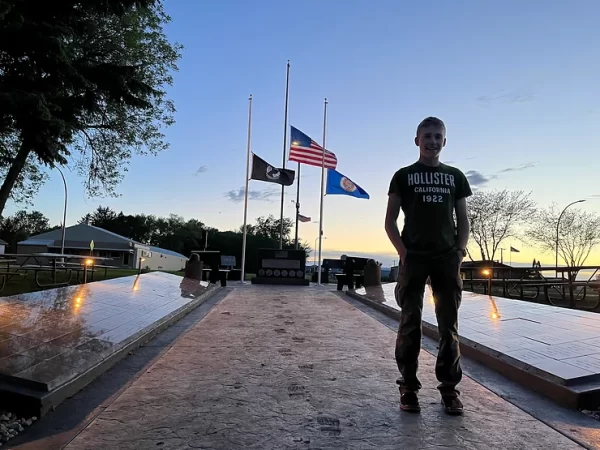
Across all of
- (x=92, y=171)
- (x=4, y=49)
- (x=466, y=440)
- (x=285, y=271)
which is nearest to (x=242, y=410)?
(x=466, y=440)

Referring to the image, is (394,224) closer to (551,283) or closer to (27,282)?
(551,283)

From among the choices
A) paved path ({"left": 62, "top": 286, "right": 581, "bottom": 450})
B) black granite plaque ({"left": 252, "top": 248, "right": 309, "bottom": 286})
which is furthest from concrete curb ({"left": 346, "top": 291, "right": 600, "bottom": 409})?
black granite plaque ({"left": 252, "top": 248, "right": 309, "bottom": 286})

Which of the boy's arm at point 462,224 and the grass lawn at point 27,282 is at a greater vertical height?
the boy's arm at point 462,224

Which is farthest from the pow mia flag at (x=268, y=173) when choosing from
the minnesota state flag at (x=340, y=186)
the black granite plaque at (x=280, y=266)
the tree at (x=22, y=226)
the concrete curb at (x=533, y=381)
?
the tree at (x=22, y=226)

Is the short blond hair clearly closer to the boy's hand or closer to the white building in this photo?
the boy's hand

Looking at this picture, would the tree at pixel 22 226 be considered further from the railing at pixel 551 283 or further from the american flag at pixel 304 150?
the railing at pixel 551 283

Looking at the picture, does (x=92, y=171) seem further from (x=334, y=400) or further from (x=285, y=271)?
(x=334, y=400)

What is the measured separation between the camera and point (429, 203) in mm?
3162

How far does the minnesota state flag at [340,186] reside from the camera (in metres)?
19.8

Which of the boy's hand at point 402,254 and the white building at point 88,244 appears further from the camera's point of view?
the white building at point 88,244

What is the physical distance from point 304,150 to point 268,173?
1.80m

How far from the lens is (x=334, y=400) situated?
10.8ft

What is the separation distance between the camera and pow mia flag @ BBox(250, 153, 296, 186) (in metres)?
19.2

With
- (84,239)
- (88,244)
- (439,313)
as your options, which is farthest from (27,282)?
(84,239)
